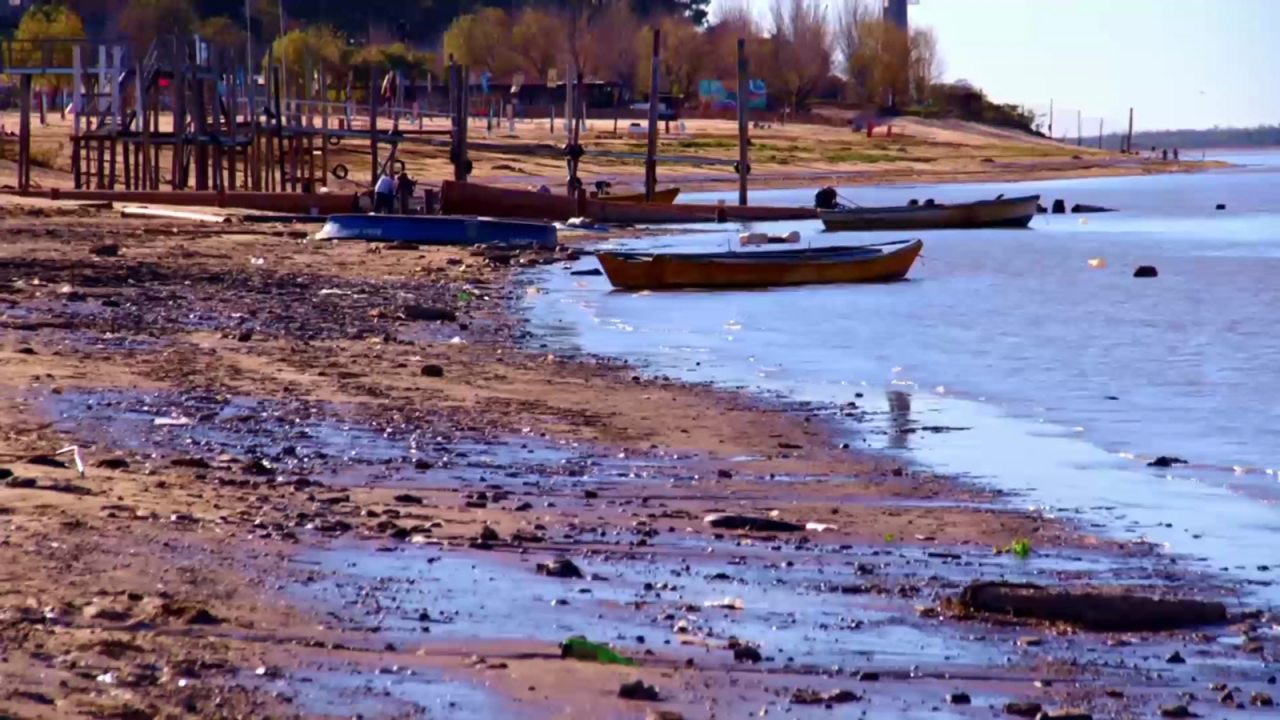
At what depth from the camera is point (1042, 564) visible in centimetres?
850

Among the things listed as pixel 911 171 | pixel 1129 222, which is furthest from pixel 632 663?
pixel 911 171

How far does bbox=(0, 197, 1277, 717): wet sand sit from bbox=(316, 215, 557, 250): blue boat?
16.1 metres

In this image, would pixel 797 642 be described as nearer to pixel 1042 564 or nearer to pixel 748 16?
pixel 1042 564

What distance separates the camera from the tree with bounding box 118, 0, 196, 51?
88.6 meters

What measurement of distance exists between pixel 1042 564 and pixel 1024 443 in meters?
4.61

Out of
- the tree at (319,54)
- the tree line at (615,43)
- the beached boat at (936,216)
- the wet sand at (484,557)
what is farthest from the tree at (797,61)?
the wet sand at (484,557)

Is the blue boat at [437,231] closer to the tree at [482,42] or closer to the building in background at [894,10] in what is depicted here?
the tree at [482,42]

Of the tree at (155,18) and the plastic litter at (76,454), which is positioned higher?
the tree at (155,18)

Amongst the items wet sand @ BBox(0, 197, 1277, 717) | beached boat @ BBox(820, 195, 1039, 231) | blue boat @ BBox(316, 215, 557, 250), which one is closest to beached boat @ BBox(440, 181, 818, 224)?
beached boat @ BBox(820, 195, 1039, 231)

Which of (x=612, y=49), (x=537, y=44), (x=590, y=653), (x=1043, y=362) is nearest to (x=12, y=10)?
(x=537, y=44)

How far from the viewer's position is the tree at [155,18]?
88.6 metres

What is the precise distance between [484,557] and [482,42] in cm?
10541

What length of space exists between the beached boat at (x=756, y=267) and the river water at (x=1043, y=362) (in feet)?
0.98

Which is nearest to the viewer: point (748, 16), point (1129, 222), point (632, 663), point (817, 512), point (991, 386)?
point (632, 663)
